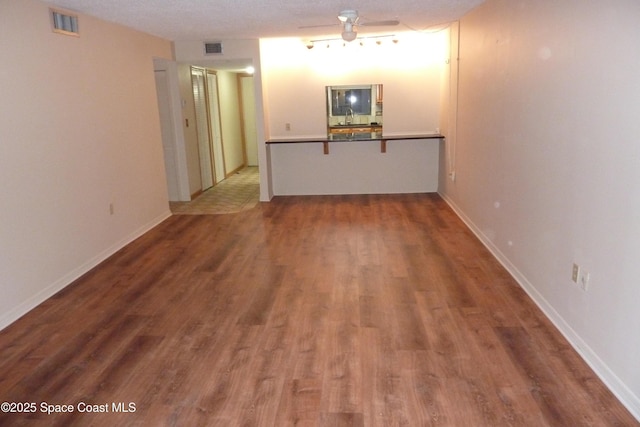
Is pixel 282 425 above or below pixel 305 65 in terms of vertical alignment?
below

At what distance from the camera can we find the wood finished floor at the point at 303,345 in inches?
90.5

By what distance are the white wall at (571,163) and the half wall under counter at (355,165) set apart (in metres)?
2.53

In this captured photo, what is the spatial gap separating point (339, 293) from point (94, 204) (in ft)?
8.32

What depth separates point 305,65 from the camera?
7.05 meters

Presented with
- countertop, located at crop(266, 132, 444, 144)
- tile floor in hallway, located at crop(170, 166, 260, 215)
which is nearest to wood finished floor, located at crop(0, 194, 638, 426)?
tile floor in hallway, located at crop(170, 166, 260, 215)

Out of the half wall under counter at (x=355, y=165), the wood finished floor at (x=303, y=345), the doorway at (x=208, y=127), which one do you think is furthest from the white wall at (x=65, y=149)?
the half wall under counter at (x=355, y=165)

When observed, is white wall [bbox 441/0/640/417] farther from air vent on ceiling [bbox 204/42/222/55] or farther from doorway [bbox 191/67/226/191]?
doorway [bbox 191/67/226/191]

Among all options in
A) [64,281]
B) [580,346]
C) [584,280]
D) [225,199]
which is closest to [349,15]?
[584,280]

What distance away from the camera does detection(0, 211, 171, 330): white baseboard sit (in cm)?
332

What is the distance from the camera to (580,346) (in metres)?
2.71

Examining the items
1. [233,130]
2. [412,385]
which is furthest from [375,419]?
[233,130]

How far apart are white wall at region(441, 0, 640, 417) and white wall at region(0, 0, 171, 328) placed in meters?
3.76

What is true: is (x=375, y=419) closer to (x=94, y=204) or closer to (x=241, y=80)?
(x=94, y=204)

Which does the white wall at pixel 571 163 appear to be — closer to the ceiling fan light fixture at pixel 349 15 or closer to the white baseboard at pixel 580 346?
the white baseboard at pixel 580 346
